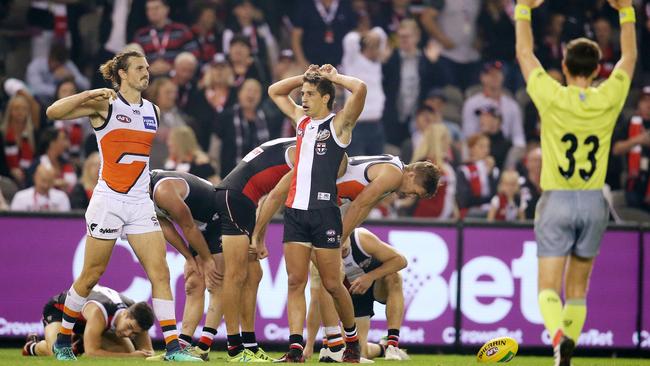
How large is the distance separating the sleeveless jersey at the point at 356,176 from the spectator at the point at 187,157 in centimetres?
481

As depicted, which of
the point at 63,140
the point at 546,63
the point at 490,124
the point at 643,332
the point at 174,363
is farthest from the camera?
the point at 546,63

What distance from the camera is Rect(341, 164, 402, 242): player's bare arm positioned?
Answer: 1073 cm

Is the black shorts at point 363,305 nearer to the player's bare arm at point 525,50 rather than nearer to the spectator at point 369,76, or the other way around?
the player's bare arm at point 525,50

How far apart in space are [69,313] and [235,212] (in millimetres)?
1828

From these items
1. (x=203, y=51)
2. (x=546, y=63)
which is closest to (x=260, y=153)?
(x=203, y=51)

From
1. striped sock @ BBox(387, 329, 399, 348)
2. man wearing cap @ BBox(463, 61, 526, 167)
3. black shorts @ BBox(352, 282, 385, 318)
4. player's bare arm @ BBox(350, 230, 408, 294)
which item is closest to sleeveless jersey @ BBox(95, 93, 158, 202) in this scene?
player's bare arm @ BBox(350, 230, 408, 294)

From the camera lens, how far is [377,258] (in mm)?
11938

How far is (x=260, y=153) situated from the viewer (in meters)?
11.3

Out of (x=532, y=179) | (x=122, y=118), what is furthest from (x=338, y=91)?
(x=122, y=118)

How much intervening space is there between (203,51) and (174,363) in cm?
872

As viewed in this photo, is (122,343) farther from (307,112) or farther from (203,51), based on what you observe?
(203,51)

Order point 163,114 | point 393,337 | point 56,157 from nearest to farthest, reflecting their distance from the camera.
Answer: point 393,337
point 56,157
point 163,114

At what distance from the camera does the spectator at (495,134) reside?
17.6 metres

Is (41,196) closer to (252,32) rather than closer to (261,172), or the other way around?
(252,32)
